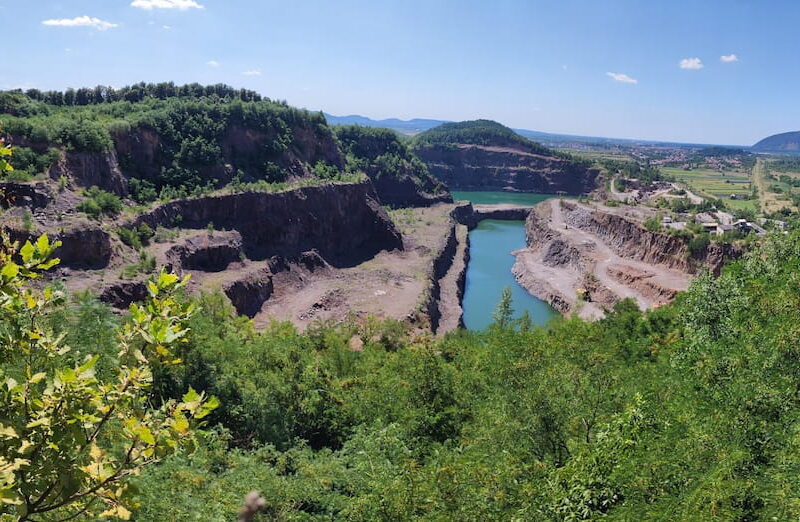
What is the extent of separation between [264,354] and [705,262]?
208ft

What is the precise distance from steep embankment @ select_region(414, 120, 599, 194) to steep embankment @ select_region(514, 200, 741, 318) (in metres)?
72.0

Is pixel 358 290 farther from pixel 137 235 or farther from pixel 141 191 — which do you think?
pixel 141 191

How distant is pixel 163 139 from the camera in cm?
6366

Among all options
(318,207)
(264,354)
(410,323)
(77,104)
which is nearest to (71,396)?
(264,354)

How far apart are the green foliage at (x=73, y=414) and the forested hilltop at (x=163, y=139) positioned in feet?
147

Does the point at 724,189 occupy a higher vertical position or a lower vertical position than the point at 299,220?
higher

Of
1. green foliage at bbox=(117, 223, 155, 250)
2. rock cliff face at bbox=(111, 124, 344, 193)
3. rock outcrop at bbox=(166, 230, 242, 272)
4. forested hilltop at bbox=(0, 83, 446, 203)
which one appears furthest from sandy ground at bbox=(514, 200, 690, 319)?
green foliage at bbox=(117, 223, 155, 250)

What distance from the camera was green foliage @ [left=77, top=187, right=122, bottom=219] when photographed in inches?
1775

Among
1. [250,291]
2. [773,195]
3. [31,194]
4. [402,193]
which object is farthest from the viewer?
[773,195]

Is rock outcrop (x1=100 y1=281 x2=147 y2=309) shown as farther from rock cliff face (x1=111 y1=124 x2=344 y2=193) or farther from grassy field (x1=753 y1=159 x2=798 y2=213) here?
grassy field (x1=753 y1=159 x2=798 y2=213)

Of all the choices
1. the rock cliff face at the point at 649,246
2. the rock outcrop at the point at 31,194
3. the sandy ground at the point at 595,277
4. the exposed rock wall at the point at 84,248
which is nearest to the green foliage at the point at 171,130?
the rock outcrop at the point at 31,194

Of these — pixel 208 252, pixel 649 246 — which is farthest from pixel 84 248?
pixel 649 246

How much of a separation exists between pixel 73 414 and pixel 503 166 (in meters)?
187

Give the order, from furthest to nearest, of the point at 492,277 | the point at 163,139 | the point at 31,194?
the point at 492,277
the point at 163,139
the point at 31,194
